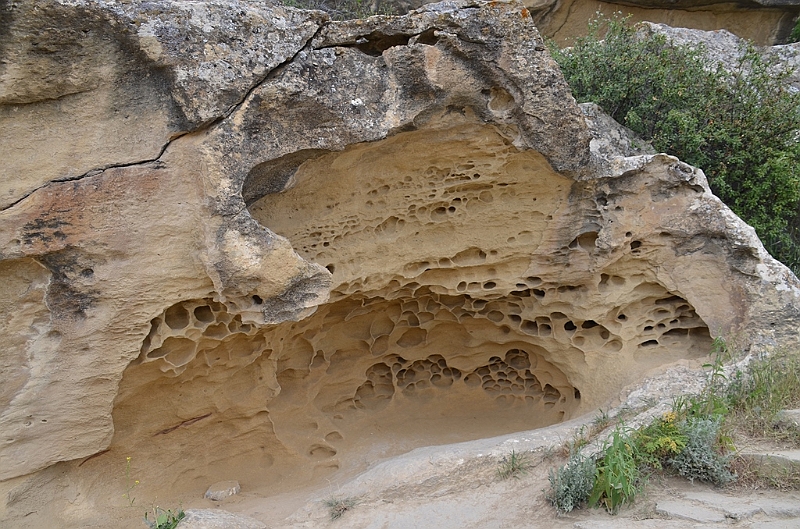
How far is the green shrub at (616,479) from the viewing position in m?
2.53

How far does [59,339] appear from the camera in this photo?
3.15 m

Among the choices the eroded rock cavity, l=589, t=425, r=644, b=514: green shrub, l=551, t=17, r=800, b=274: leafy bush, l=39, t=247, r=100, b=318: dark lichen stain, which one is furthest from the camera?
l=551, t=17, r=800, b=274: leafy bush

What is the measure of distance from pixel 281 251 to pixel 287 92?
30.3 inches

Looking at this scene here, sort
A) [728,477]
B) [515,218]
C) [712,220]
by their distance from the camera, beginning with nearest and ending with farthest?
[728,477]
[712,220]
[515,218]

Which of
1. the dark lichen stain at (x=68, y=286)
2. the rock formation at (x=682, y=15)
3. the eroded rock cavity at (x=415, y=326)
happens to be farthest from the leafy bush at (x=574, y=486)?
the rock formation at (x=682, y=15)

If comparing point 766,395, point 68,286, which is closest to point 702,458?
point 766,395

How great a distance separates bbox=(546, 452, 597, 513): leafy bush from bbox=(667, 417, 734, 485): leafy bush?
0.39 meters

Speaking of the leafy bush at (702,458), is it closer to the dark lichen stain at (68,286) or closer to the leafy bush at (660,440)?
the leafy bush at (660,440)

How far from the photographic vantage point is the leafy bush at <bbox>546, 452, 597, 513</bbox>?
2605mm

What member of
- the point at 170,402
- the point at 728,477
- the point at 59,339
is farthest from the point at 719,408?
the point at 59,339

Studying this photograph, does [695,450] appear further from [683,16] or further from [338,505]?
[683,16]

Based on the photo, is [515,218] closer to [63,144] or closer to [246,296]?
[246,296]

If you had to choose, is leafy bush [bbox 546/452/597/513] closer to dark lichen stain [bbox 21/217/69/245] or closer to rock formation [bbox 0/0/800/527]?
rock formation [bbox 0/0/800/527]

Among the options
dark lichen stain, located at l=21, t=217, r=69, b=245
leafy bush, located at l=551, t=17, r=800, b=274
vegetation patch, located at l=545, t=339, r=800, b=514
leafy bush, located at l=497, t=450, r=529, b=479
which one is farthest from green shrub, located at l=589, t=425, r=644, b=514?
leafy bush, located at l=551, t=17, r=800, b=274
